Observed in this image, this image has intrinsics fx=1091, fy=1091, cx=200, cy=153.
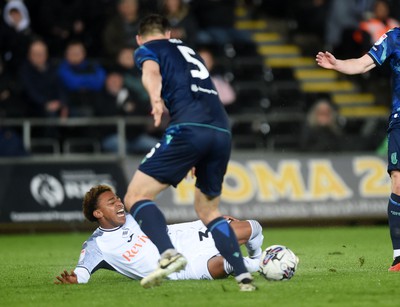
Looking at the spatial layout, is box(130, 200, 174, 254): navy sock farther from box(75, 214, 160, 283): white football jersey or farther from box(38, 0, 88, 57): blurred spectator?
box(38, 0, 88, 57): blurred spectator

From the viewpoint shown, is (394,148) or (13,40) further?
(13,40)

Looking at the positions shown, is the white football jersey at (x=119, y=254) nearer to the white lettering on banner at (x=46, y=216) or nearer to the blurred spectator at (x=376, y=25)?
the white lettering on banner at (x=46, y=216)

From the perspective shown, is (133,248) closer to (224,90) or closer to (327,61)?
(327,61)

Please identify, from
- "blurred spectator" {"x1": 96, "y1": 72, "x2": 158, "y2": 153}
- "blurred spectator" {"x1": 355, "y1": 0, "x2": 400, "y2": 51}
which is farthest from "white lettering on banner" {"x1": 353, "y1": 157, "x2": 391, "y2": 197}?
"blurred spectator" {"x1": 96, "y1": 72, "x2": 158, "y2": 153}

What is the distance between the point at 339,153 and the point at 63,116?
4.58m

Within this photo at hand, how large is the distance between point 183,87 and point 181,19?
11.0 meters

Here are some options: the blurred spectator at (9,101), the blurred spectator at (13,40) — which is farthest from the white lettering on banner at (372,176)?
the blurred spectator at (13,40)

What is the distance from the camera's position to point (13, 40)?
727 inches

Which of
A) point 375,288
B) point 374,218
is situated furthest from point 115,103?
point 375,288

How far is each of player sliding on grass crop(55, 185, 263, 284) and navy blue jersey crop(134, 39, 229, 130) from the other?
1514mm

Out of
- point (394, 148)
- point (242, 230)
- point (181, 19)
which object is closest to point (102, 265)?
point (242, 230)

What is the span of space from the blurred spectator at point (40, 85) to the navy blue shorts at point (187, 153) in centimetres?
978

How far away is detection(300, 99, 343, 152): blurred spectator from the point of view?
17.9 metres

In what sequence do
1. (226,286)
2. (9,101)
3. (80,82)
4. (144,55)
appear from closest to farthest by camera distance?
(144,55)
(226,286)
(9,101)
(80,82)
